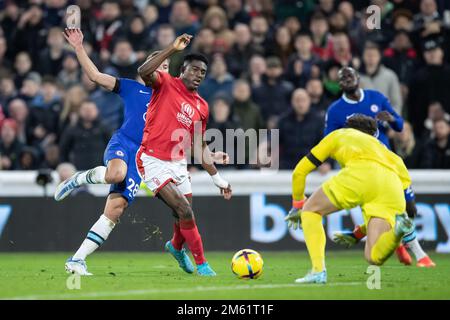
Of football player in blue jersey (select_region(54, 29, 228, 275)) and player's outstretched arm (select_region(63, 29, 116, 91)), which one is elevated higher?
player's outstretched arm (select_region(63, 29, 116, 91))

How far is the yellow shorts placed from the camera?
31.6 feet

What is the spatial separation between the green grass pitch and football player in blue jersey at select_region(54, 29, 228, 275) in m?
0.36

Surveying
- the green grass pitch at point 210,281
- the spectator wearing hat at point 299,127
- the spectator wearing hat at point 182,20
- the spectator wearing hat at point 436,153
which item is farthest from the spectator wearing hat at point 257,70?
the green grass pitch at point 210,281

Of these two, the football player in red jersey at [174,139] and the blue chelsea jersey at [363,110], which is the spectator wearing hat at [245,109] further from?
the football player in red jersey at [174,139]

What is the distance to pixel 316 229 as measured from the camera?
9.38 metres

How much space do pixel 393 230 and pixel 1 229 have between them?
25.3 ft

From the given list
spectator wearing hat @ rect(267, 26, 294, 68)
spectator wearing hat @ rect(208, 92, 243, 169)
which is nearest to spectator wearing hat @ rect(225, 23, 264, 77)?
spectator wearing hat @ rect(267, 26, 294, 68)

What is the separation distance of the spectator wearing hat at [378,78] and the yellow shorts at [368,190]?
224 inches

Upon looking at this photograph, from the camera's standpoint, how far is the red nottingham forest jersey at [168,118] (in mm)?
10484

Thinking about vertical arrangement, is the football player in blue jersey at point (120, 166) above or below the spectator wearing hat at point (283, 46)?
below

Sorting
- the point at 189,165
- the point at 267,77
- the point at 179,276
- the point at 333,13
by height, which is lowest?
the point at 179,276

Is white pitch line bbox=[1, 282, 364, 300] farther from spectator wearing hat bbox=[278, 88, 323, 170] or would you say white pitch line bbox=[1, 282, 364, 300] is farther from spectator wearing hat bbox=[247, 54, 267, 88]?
spectator wearing hat bbox=[247, 54, 267, 88]

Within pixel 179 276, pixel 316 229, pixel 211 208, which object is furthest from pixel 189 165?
pixel 316 229

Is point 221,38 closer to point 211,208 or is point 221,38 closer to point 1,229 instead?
point 211,208
